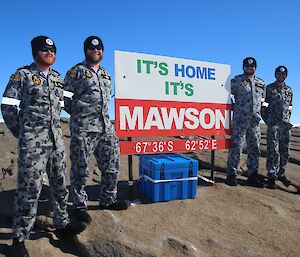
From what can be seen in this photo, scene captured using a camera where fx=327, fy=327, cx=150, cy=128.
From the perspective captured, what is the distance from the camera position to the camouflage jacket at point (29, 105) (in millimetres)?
3746

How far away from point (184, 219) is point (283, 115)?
3593mm

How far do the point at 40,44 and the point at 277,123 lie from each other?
5.36m

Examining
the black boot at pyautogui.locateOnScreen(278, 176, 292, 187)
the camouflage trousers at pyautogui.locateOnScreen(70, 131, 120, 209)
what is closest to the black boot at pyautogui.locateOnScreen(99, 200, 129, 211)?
the camouflage trousers at pyautogui.locateOnScreen(70, 131, 120, 209)

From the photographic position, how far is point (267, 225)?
514 cm

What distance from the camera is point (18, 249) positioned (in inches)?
146

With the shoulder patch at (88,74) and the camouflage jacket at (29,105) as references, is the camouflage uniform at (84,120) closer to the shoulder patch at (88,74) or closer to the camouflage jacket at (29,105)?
the shoulder patch at (88,74)

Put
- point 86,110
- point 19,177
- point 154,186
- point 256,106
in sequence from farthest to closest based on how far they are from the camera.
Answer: point 256,106 → point 154,186 → point 86,110 → point 19,177

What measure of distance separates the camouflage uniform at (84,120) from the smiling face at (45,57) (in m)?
0.65

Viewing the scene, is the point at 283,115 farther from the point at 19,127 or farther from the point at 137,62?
the point at 19,127

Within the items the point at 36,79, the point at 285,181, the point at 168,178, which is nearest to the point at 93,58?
the point at 36,79

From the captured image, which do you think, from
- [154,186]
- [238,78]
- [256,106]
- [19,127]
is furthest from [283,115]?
[19,127]

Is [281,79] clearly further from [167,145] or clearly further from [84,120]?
[84,120]

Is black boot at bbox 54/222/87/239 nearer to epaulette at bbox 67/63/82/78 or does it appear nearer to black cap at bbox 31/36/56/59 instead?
epaulette at bbox 67/63/82/78

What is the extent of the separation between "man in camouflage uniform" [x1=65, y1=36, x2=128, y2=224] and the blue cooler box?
1051 mm
